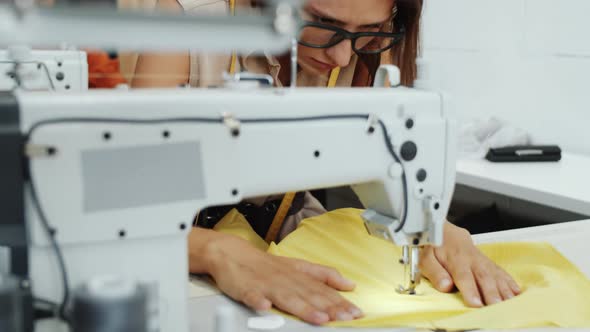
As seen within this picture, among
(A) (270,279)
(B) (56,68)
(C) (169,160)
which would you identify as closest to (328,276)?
(A) (270,279)

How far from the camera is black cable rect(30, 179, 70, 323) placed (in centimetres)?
72

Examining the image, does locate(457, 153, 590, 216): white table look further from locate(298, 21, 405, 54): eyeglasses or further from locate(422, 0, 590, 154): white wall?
locate(298, 21, 405, 54): eyeglasses

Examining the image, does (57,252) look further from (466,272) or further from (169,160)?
(466,272)

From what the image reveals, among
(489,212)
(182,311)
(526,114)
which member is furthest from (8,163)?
(526,114)

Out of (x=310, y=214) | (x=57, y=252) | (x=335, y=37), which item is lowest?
(x=310, y=214)

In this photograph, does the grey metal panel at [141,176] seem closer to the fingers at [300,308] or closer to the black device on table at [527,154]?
the fingers at [300,308]

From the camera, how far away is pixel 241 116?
0.83 metres

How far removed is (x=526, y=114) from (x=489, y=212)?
58 centimetres

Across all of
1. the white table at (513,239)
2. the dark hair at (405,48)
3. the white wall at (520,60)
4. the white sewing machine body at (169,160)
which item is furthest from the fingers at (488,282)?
the white wall at (520,60)

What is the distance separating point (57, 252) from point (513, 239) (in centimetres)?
89

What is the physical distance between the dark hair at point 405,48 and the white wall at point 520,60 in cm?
89

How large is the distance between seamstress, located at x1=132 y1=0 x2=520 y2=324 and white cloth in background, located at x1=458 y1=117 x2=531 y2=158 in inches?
30.8

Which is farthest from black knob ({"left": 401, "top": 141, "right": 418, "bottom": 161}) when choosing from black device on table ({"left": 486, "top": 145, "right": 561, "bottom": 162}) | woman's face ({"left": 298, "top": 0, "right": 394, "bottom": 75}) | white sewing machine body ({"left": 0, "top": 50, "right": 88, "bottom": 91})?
black device on table ({"left": 486, "top": 145, "right": 561, "bottom": 162})

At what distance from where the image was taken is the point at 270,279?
1007 millimetres
